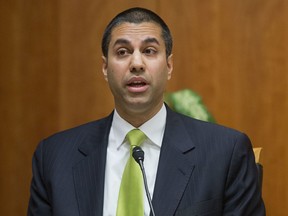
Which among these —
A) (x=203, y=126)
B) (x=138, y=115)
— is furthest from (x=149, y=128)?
(x=203, y=126)

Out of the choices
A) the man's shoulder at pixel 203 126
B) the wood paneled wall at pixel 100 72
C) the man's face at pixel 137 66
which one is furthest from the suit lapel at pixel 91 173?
the wood paneled wall at pixel 100 72

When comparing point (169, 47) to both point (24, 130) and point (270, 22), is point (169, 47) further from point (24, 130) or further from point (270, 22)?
point (24, 130)

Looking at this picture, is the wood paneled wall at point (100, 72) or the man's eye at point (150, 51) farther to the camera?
the wood paneled wall at point (100, 72)

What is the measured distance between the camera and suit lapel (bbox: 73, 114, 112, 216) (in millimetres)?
1685

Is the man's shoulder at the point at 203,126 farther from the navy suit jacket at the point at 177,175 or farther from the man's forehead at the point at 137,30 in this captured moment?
the man's forehead at the point at 137,30

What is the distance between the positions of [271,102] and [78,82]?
30.4 inches

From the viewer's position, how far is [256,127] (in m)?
2.39

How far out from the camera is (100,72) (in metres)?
2.55

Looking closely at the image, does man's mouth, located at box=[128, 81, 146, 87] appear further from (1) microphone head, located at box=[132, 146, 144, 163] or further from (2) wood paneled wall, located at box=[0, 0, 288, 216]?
(2) wood paneled wall, located at box=[0, 0, 288, 216]

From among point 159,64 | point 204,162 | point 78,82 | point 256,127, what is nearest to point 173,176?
point 204,162

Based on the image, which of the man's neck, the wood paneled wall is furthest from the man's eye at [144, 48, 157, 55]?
the wood paneled wall

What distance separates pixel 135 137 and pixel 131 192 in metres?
0.17

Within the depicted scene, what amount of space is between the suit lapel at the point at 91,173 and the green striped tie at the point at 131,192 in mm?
69

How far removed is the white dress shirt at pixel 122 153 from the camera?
169cm
